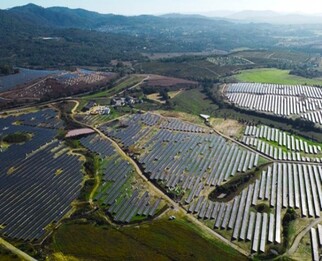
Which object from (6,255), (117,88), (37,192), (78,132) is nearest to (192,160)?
(37,192)

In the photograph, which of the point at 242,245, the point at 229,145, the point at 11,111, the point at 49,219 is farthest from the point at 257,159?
the point at 11,111

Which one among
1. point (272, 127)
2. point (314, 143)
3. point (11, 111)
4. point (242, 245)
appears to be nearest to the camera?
point (242, 245)

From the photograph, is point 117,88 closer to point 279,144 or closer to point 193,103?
point 193,103

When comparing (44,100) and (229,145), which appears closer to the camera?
(229,145)

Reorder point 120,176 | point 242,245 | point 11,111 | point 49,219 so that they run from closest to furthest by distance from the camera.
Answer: point 242,245
point 49,219
point 120,176
point 11,111

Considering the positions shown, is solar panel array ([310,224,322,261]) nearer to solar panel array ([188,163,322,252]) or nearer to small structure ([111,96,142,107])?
solar panel array ([188,163,322,252])

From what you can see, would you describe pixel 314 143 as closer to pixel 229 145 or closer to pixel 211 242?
pixel 229 145

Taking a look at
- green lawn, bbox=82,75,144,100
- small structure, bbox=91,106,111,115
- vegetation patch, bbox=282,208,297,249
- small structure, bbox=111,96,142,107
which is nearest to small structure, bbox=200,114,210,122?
small structure, bbox=111,96,142,107
